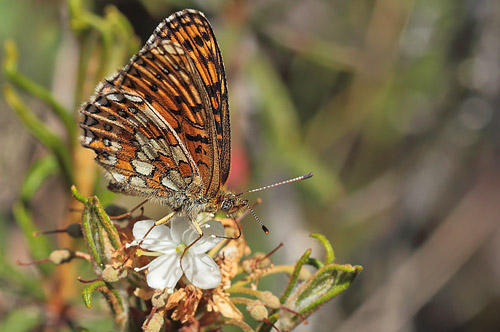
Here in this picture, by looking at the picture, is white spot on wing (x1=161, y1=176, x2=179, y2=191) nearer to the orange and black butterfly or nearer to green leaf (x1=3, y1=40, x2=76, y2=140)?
the orange and black butterfly

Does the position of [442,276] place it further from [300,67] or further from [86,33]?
[86,33]

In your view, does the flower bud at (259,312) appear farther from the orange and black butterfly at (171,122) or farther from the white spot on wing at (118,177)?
the white spot on wing at (118,177)

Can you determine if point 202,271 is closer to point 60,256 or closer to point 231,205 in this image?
point 231,205

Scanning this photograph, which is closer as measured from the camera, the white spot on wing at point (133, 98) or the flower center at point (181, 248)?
the flower center at point (181, 248)

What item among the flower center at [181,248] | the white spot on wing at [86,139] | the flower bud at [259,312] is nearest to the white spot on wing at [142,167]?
the white spot on wing at [86,139]

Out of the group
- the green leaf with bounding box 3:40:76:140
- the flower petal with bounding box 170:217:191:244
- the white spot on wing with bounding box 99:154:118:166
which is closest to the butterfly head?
the flower petal with bounding box 170:217:191:244

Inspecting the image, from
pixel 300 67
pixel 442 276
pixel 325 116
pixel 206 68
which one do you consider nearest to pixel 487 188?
pixel 442 276
